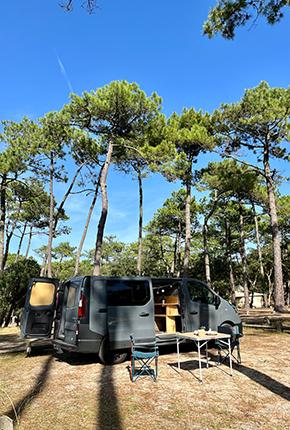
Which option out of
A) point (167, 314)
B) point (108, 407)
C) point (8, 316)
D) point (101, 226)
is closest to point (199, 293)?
point (167, 314)

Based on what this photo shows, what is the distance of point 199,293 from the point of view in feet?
24.8

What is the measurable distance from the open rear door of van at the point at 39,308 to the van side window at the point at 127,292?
1627 millimetres

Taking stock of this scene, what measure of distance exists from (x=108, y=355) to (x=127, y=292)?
1.24m

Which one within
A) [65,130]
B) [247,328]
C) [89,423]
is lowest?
[89,423]

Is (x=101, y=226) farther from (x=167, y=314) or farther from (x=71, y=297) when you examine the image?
(x=71, y=297)

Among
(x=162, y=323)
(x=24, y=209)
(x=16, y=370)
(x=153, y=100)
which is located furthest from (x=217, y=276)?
(x=16, y=370)

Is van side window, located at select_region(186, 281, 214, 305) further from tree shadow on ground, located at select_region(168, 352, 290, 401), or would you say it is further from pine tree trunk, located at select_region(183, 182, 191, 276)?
pine tree trunk, located at select_region(183, 182, 191, 276)

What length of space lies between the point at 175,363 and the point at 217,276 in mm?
28977

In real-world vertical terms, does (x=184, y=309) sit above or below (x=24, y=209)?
below

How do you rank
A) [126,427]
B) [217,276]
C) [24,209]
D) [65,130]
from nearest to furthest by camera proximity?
[126,427] → [65,130] → [24,209] → [217,276]

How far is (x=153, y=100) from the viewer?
1544 centimetres

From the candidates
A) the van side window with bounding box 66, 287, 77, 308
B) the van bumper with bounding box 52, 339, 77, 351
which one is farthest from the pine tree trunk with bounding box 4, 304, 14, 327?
the van side window with bounding box 66, 287, 77, 308

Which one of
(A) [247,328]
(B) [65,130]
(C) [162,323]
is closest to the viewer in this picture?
(C) [162,323]

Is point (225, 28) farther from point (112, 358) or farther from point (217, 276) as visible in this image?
point (217, 276)
